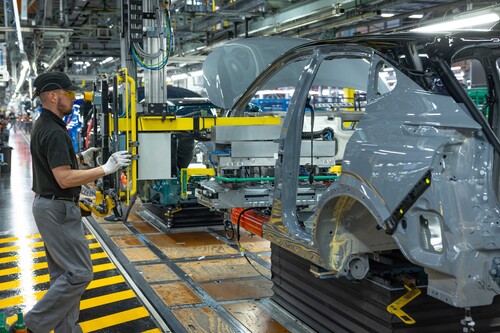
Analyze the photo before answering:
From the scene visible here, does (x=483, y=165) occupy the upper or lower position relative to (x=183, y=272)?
upper

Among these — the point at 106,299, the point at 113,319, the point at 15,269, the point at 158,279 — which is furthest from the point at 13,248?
the point at 113,319

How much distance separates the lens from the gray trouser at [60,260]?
3.83 metres

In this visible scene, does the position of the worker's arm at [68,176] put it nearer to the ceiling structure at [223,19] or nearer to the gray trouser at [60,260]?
the gray trouser at [60,260]

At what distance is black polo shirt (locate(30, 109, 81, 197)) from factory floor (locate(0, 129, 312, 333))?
1.28 meters

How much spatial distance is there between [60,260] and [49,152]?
2.22ft

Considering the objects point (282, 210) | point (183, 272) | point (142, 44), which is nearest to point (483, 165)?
point (282, 210)

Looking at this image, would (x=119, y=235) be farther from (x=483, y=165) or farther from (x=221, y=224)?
(x=483, y=165)

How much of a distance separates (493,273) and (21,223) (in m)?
7.76

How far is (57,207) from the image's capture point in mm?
3855

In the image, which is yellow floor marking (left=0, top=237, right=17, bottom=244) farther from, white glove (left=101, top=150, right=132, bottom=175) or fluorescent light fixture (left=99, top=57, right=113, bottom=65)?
fluorescent light fixture (left=99, top=57, right=113, bottom=65)

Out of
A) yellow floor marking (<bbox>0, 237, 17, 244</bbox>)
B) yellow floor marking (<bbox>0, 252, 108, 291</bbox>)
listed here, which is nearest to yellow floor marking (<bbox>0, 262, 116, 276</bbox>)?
yellow floor marking (<bbox>0, 252, 108, 291</bbox>)

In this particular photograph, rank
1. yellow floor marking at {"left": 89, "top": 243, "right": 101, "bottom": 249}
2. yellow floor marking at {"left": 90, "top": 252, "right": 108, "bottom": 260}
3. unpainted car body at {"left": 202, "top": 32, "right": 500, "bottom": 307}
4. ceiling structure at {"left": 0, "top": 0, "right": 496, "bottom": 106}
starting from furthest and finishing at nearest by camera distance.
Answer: ceiling structure at {"left": 0, "top": 0, "right": 496, "bottom": 106} < yellow floor marking at {"left": 89, "top": 243, "right": 101, "bottom": 249} < yellow floor marking at {"left": 90, "top": 252, "right": 108, "bottom": 260} < unpainted car body at {"left": 202, "top": 32, "right": 500, "bottom": 307}

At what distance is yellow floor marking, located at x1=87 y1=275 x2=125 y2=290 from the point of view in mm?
5812

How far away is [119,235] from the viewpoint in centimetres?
816
